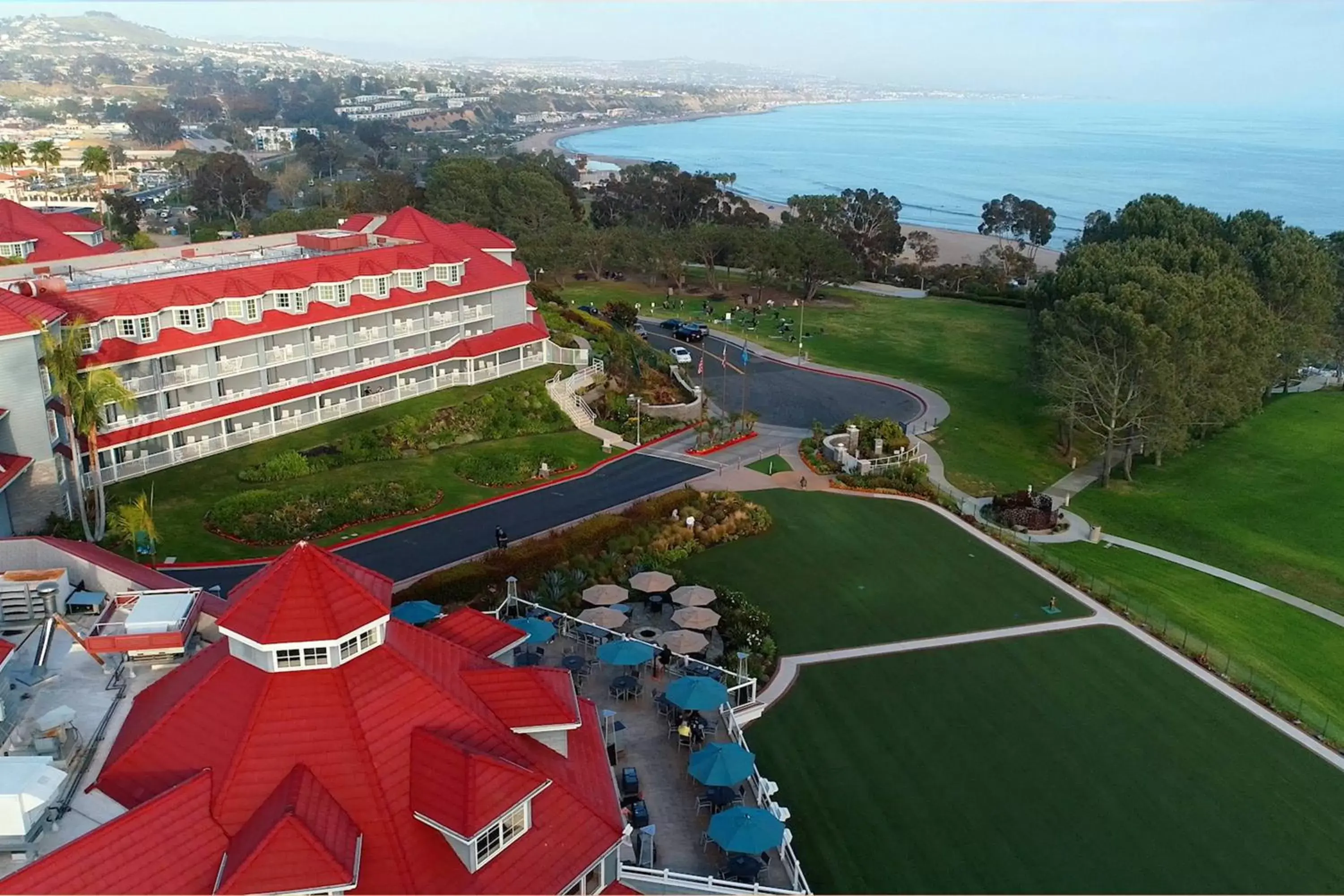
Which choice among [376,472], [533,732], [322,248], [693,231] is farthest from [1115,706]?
[693,231]

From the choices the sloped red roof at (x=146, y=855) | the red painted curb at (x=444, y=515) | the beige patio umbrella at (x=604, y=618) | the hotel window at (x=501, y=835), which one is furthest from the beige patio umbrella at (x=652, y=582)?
the sloped red roof at (x=146, y=855)

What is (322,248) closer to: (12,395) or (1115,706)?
(12,395)

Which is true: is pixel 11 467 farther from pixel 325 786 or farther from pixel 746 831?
pixel 746 831

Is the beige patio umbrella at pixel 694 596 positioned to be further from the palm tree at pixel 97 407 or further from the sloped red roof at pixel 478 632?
the palm tree at pixel 97 407

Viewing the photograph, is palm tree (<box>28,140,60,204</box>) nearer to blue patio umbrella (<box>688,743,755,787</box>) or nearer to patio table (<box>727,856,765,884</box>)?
blue patio umbrella (<box>688,743,755,787</box>)

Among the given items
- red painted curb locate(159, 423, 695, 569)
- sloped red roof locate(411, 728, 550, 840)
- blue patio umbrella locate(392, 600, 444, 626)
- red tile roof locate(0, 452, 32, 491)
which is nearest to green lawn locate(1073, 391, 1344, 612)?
red painted curb locate(159, 423, 695, 569)
